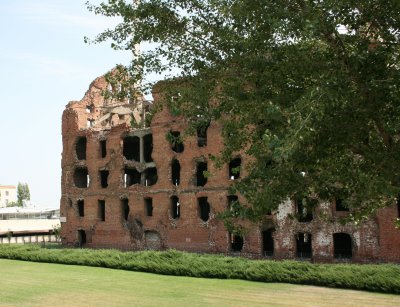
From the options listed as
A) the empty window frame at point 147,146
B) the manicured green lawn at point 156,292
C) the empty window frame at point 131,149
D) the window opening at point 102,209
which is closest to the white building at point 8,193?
the empty window frame at point 131,149

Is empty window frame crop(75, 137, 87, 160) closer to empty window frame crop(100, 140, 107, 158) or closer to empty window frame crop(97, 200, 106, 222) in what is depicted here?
empty window frame crop(100, 140, 107, 158)

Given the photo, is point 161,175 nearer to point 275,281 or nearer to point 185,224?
point 185,224

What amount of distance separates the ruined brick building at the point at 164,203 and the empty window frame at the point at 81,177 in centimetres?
7

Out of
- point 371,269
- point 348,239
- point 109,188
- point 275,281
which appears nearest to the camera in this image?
point 371,269

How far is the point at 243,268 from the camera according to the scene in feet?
65.7

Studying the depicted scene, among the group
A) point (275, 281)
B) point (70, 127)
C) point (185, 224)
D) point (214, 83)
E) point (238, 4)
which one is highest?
point (70, 127)

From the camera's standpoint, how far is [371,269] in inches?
685

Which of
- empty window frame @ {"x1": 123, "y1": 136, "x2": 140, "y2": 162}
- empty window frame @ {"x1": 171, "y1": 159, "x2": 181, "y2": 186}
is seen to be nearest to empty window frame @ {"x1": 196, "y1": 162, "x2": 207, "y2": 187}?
empty window frame @ {"x1": 171, "y1": 159, "x2": 181, "y2": 186}

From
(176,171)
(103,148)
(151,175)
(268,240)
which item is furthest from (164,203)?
(103,148)

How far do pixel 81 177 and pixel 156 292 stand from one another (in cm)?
2130

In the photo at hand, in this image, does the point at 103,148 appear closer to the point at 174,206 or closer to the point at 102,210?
the point at 102,210

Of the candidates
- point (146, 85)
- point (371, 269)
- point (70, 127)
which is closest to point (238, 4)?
point (146, 85)

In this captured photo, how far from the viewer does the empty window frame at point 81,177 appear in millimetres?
36250

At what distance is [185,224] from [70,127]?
495 inches
